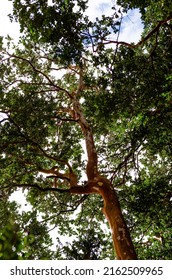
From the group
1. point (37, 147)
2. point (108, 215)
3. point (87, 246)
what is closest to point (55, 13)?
point (37, 147)

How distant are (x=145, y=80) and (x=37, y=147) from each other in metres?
4.25

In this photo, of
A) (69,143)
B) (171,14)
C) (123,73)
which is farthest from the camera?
(69,143)

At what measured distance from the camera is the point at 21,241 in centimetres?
210

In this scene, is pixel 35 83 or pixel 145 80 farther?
pixel 35 83

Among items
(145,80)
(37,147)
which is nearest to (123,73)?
(145,80)

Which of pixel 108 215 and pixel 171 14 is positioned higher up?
pixel 171 14

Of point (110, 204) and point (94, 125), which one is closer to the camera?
point (110, 204)

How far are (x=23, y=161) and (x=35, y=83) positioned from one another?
4.07 meters

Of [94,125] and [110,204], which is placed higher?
[94,125]

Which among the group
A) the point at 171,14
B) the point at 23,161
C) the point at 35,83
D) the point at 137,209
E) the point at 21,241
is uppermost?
the point at 35,83
